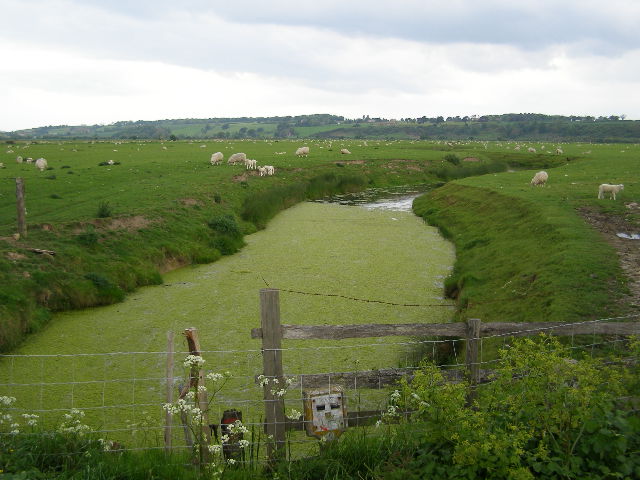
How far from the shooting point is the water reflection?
33094 mm

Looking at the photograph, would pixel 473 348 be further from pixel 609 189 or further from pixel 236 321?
pixel 609 189

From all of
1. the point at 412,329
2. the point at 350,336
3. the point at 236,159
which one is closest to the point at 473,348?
the point at 412,329

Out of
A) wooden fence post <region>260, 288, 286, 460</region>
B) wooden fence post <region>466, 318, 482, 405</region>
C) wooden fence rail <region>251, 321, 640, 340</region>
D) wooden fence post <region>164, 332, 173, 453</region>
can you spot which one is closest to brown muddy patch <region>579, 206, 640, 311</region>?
wooden fence rail <region>251, 321, 640, 340</region>

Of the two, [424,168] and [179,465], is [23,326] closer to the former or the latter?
[179,465]

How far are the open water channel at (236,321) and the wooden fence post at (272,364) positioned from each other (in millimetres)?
441

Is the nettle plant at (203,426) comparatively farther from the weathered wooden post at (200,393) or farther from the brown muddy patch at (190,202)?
the brown muddy patch at (190,202)

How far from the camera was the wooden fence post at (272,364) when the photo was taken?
5684 mm

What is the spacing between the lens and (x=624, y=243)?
15.3 m

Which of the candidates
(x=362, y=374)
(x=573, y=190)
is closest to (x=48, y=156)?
(x=573, y=190)

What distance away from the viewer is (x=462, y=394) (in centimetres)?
500

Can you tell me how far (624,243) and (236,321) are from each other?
38.1ft

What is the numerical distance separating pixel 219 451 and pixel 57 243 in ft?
44.0

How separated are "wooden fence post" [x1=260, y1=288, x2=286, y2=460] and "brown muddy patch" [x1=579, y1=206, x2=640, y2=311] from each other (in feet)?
26.1

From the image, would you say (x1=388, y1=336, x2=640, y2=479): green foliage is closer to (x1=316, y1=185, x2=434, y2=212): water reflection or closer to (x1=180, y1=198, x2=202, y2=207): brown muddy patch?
(x1=180, y1=198, x2=202, y2=207): brown muddy patch
